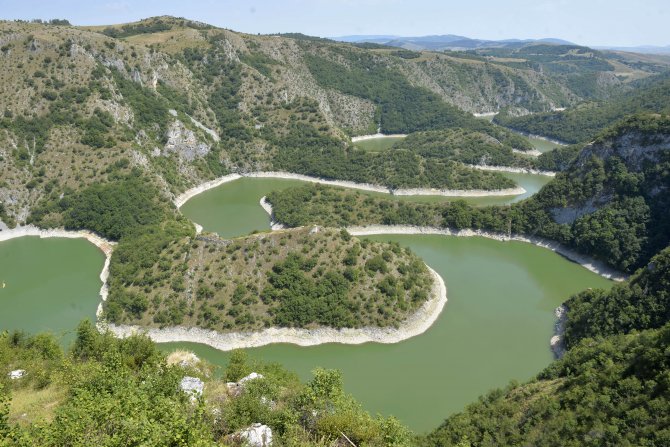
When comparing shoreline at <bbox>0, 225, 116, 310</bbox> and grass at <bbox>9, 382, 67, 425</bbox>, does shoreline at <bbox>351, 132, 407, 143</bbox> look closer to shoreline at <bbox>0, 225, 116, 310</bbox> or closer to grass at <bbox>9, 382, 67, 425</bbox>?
shoreline at <bbox>0, 225, 116, 310</bbox>

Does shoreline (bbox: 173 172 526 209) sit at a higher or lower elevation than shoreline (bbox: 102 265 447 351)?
higher

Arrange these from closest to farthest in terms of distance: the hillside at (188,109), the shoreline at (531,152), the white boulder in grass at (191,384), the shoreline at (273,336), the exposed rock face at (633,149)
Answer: the white boulder in grass at (191,384) → the shoreline at (273,336) → the exposed rock face at (633,149) → the hillside at (188,109) → the shoreline at (531,152)

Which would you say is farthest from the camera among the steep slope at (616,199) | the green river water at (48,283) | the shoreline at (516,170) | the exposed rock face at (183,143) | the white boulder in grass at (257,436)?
the shoreline at (516,170)

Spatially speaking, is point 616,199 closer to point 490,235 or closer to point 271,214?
point 490,235

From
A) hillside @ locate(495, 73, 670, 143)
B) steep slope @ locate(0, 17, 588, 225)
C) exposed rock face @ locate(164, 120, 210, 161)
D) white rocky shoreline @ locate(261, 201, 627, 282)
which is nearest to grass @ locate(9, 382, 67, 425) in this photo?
white rocky shoreline @ locate(261, 201, 627, 282)

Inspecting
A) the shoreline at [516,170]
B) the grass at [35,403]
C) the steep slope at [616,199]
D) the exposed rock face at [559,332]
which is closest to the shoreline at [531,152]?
the shoreline at [516,170]

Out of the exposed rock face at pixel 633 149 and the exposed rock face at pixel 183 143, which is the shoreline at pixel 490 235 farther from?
the exposed rock face at pixel 183 143
